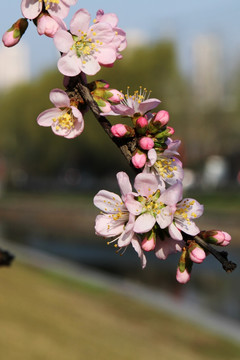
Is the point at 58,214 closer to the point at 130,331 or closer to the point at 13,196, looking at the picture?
the point at 13,196

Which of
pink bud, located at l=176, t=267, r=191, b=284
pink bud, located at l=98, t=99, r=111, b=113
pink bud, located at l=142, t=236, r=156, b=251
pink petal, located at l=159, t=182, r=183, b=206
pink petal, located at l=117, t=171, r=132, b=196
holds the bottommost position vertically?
pink bud, located at l=176, t=267, r=191, b=284

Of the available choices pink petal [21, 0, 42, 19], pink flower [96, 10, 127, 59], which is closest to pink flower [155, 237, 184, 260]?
pink flower [96, 10, 127, 59]

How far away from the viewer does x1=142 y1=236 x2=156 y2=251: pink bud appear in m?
1.06

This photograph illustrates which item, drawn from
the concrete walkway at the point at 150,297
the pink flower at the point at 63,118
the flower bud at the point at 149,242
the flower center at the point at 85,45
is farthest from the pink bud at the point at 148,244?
the concrete walkway at the point at 150,297

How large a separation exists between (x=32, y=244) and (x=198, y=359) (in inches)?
799

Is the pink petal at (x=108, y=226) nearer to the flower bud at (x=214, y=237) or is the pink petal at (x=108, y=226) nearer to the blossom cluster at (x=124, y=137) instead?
the blossom cluster at (x=124, y=137)

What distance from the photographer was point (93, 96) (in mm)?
1123

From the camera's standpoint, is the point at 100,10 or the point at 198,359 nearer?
the point at 100,10

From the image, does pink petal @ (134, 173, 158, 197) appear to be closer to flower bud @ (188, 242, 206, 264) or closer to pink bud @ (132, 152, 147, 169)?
pink bud @ (132, 152, 147, 169)

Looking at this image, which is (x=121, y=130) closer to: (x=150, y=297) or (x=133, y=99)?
(x=133, y=99)

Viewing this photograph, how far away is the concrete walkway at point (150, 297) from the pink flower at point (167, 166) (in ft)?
33.6

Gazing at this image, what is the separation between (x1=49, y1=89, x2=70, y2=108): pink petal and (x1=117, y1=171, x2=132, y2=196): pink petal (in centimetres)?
17

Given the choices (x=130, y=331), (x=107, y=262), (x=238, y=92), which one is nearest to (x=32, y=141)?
(x=238, y=92)

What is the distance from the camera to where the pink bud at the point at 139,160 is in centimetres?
105
